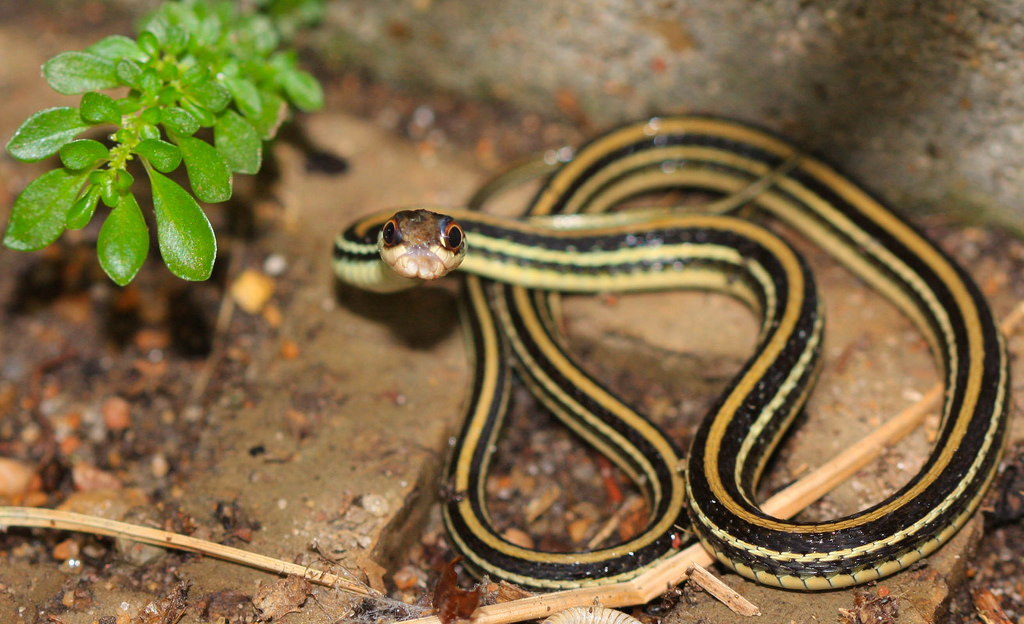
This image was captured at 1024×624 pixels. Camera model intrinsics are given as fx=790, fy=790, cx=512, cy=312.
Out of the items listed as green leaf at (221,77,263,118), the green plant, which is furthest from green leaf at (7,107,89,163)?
green leaf at (221,77,263,118)

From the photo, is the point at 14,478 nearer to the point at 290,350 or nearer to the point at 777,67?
the point at 290,350

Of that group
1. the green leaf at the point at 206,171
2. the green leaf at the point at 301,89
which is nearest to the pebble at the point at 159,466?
the green leaf at the point at 206,171

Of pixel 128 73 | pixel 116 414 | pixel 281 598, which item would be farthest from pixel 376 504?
pixel 128 73

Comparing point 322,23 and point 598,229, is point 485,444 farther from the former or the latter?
point 322,23

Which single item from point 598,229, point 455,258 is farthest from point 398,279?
point 598,229

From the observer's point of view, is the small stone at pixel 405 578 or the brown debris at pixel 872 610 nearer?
the brown debris at pixel 872 610

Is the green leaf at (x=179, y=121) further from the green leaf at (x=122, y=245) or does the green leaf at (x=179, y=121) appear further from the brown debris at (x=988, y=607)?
the brown debris at (x=988, y=607)

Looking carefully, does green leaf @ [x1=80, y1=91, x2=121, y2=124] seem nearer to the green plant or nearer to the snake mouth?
the green plant
